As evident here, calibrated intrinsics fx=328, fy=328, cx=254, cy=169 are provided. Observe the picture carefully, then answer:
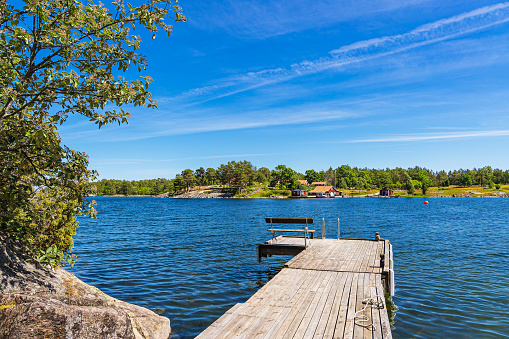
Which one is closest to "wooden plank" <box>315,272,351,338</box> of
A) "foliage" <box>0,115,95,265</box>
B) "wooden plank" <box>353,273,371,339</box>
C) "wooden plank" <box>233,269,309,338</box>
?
"wooden plank" <box>353,273,371,339</box>

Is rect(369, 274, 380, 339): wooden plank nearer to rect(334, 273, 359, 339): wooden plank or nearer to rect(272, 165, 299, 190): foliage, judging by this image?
rect(334, 273, 359, 339): wooden plank

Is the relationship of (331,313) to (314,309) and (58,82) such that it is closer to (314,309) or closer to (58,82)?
(314,309)

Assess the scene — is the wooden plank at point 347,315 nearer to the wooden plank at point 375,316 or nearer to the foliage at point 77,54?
the wooden plank at point 375,316

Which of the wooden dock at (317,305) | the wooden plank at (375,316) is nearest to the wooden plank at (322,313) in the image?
the wooden dock at (317,305)

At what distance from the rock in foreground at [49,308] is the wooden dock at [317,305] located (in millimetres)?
1870

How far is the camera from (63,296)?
8039 millimetres

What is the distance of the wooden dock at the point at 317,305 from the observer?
23.3 ft

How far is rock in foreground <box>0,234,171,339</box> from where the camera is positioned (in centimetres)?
569

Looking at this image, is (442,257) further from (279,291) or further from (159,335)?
(159,335)

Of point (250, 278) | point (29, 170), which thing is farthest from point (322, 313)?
point (250, 278)

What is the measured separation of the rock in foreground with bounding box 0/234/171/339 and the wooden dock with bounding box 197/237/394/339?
6.13ft

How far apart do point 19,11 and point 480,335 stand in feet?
50.0

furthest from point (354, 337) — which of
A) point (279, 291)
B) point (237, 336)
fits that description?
point (279, 291)

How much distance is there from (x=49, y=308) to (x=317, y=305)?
244 inches
